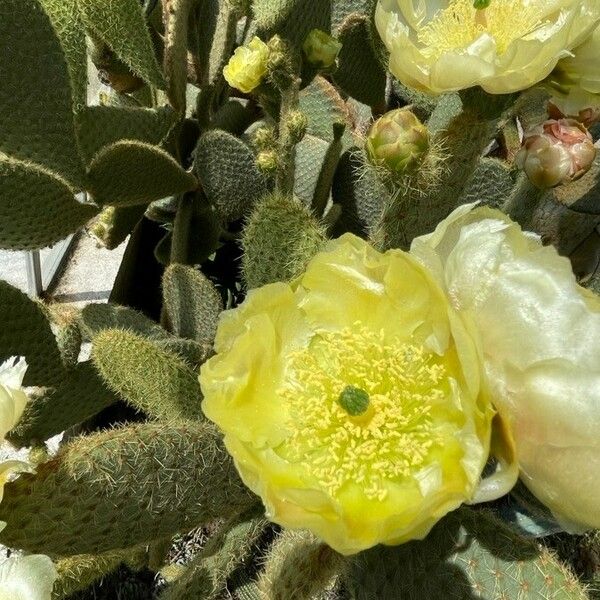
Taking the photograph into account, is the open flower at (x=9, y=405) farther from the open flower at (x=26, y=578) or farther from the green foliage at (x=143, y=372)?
the green foliage at (x=143, y=372)

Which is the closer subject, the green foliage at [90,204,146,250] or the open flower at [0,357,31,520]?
the open flower at [0,357,31,520]

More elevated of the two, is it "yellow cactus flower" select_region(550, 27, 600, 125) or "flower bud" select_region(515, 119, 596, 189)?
"yellow cactus flower" select_region(550, 27, 600, 125)

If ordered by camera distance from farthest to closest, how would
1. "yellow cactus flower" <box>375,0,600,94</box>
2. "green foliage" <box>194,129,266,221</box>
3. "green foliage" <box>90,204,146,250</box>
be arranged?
1. "green foliage" <box>90,204,146,250</box>
2. "green foliage" <box>194,129,266,221</box>
3. "yellow cactus flower" <box>375,0,600,94</box>

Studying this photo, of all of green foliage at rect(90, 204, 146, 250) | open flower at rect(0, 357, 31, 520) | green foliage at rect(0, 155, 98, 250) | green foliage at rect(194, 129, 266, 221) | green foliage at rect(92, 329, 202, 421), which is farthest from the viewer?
green foliage at rect(90, 204, 146, 250)

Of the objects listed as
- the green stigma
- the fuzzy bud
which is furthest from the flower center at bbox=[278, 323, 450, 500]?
the fuzzy bud

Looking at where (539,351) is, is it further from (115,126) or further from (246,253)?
(115,126)

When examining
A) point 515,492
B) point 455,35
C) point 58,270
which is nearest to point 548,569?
point 515,492

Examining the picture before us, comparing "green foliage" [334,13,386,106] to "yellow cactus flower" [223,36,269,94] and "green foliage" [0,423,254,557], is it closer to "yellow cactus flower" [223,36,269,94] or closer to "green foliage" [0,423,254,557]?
"yellow cactus flower" [223,36,269,94]

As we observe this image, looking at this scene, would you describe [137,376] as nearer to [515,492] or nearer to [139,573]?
[515,492]
